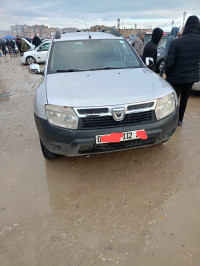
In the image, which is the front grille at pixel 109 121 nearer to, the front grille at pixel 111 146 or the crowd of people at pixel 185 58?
Result: the front grille at pixel 111 146

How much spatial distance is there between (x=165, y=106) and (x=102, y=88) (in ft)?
2.53

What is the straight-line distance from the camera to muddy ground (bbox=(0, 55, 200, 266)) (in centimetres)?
175

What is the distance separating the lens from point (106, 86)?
2461 mm

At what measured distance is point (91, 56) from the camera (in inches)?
131

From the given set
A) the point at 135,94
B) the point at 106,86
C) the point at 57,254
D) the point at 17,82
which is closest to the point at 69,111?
the point at 106,86

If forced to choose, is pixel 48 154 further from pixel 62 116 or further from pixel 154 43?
pixel 154 43

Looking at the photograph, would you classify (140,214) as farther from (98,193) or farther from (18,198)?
(18,198)

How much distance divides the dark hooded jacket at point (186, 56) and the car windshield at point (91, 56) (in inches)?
23.7

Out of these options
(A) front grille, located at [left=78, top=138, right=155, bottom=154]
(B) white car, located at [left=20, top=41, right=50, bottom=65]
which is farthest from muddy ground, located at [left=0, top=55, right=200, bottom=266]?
(B) white car, located at [left=20, top=41, right=50, bottom=65]

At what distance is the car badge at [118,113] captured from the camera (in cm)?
219

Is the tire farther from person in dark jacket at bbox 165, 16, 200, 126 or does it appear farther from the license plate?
person in dark jacket at bbox 165, 16, 200, 126

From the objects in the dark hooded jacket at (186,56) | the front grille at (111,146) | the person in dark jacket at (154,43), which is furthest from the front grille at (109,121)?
the person in dark jacket at (154,43)

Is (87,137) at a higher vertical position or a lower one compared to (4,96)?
higher

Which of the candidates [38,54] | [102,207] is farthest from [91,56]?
[38,54]
